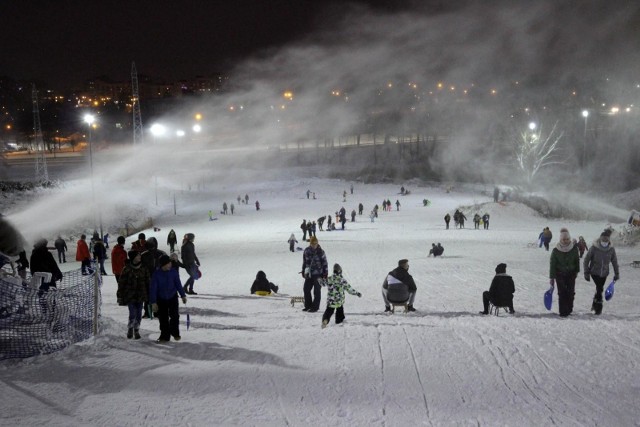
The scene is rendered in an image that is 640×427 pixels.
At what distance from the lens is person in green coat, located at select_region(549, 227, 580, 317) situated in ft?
32.0

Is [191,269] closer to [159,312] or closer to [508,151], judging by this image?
[159,312]

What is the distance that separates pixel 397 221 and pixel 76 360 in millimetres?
32603

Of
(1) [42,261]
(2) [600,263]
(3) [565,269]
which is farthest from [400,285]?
(1) [42,261]

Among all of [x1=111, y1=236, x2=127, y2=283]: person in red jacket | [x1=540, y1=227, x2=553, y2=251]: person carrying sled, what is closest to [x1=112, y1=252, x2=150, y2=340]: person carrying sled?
[x1=111, y1=236, x2=127, y2=283]: person in red jacket

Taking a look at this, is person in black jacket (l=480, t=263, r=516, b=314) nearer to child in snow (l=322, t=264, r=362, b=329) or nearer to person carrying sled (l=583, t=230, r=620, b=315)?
person carrying sled (l=583, t=230, r=620, b=315)

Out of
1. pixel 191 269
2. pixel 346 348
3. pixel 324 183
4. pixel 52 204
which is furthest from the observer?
pixel 324 183

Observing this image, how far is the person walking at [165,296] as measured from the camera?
8.01 m

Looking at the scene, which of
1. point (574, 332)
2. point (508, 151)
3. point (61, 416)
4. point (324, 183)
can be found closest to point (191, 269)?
point (61, 416)

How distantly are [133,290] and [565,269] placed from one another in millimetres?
7642

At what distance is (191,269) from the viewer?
12961 mm

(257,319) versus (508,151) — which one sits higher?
(508,151)

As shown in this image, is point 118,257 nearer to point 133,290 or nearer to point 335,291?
point 133,290

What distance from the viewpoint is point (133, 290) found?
8.20 m

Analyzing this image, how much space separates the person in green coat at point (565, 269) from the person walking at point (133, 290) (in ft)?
23.5
